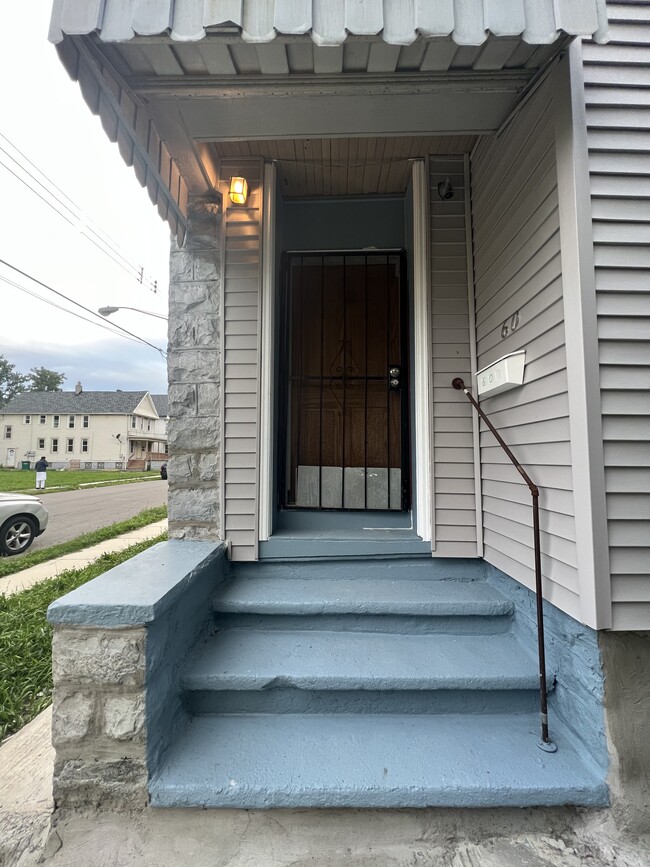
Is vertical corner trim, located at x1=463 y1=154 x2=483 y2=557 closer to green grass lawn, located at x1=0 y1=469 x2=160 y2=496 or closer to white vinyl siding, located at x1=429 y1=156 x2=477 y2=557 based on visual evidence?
white vinyl siding, located at x1=429 y1=156 x2=477 y2=557

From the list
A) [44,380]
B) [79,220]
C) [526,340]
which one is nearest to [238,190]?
[526,340]

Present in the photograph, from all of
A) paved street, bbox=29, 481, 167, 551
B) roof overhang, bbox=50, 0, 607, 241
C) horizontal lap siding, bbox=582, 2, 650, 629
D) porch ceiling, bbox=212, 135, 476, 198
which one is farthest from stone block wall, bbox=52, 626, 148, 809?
paved street, bbox=29, 481, 167, 551

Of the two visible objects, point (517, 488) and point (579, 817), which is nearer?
point (579, 817)

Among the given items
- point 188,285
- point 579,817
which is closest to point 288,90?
point 188,285

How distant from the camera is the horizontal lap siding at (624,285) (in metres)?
1.24

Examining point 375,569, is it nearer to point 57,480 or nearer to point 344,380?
point 344,380

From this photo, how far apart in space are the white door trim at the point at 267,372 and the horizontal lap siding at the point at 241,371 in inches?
1.2

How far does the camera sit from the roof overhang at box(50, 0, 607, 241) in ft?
3.75

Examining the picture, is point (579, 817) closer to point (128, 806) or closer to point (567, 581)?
point (567, 581)

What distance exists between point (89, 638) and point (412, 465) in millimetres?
1774

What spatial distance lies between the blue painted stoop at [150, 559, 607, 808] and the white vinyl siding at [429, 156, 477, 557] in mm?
211

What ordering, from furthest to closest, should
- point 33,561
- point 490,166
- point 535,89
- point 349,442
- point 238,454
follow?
point 33,561, point 349,442, point 238,454, point 490,166, point 535,89

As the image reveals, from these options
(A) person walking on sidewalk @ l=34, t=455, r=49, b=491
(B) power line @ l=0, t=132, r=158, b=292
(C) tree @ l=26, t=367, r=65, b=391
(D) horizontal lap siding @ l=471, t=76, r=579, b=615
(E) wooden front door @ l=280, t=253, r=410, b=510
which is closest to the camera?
(D) horizontal lap siding @ l=471, t=76, r=579, b=615

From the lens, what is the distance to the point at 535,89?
146 centimetres
